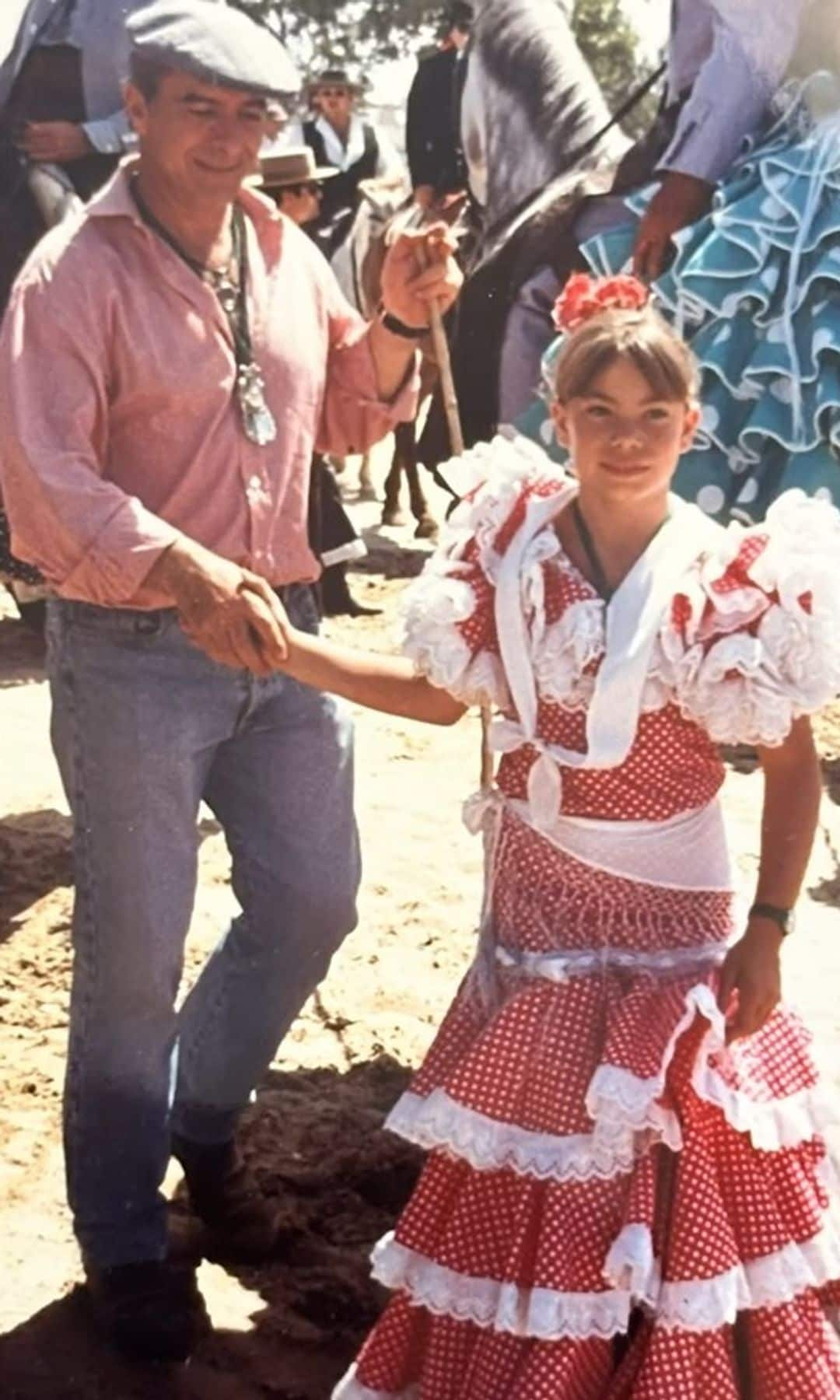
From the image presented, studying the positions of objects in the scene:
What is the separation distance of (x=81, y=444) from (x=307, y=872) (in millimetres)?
801

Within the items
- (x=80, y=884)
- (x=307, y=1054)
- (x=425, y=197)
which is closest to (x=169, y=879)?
(x=80, y=884)

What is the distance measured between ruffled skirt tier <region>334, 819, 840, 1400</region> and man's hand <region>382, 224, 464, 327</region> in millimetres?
989

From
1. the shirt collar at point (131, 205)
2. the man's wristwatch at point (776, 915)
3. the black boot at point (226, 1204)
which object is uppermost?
the shirt collar at point (131, 205)

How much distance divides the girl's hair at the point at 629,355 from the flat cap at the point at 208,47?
63 cm

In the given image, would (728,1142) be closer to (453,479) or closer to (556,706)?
(556,706)

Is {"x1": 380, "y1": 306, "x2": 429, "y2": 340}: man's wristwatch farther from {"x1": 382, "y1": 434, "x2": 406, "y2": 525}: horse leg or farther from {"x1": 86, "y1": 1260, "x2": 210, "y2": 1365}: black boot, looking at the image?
{"x1": 382, "y1": 434, "x2": 406, "y2": 525}: horse leg

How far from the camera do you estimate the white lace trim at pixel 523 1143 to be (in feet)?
8.63

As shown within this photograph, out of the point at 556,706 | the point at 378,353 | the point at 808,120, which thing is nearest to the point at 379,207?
the point at 808,120

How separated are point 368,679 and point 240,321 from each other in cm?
62

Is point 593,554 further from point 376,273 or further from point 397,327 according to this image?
point 376,273

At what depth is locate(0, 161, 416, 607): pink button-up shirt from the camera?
9.46 ft

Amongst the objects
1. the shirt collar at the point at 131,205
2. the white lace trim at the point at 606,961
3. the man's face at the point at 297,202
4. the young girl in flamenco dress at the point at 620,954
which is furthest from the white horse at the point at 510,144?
the white lace trim at the point at 606,961

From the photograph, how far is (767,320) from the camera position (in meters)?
5.20

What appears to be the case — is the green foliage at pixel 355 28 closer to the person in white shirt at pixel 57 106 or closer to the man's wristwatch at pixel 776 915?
the person in white shirt at pixel 57 106
